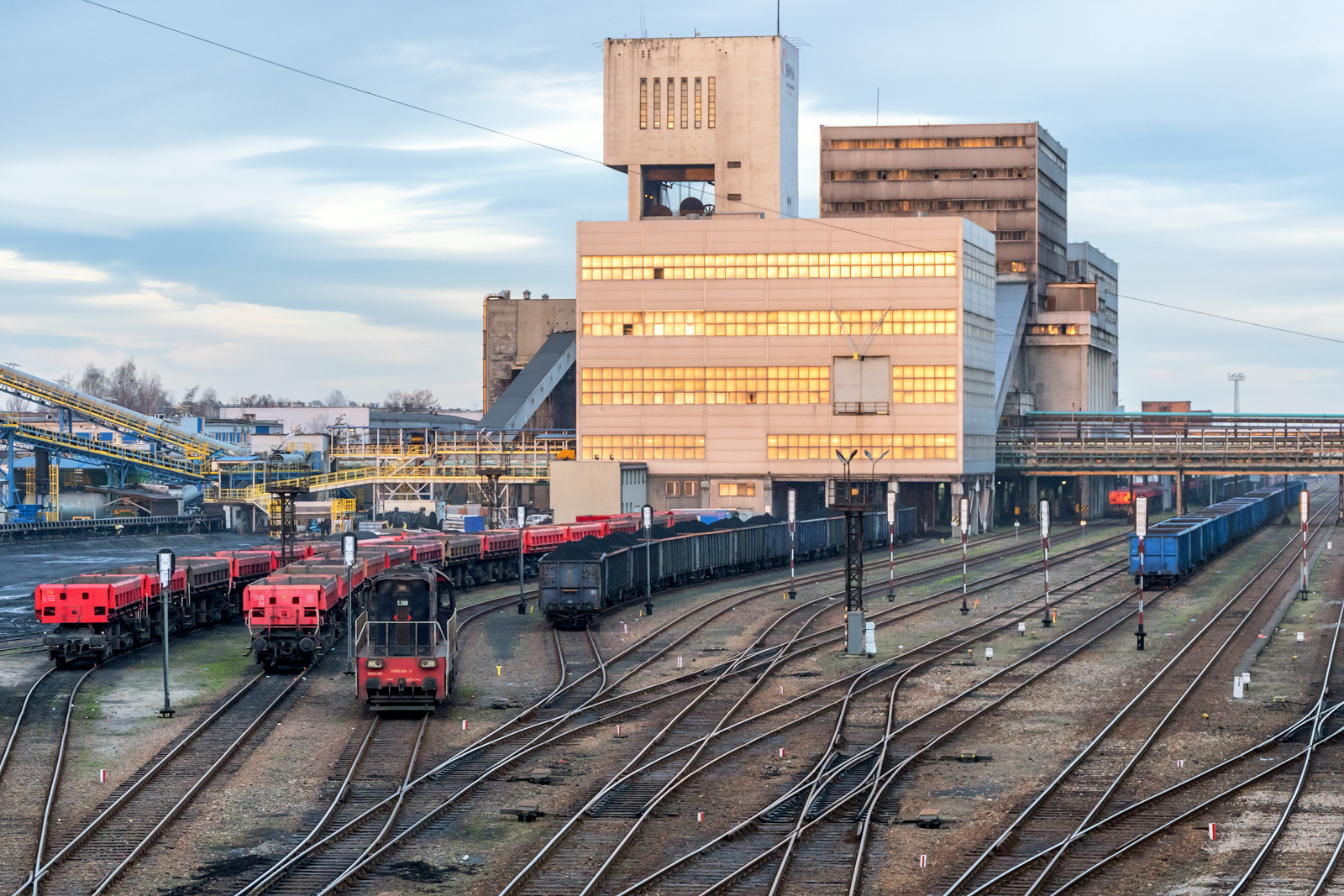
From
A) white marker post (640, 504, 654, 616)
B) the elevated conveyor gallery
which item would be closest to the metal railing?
the elevated conveyor gallery

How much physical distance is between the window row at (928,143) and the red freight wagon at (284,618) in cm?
13333

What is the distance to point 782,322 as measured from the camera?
9756cm

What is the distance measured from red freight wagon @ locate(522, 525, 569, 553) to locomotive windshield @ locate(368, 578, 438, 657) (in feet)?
104

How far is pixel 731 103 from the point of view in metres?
122

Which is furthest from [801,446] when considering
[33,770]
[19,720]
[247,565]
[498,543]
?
[33,770]

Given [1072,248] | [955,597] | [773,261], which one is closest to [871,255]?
[773,261]

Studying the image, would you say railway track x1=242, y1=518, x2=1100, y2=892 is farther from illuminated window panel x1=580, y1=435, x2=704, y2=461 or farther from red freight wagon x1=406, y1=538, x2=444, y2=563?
illuminated window panel x1=580, y1=435, x2=704, y2=461

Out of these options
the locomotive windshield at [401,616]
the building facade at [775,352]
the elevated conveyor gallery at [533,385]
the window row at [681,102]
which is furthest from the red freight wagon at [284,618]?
the window row at [681,102]

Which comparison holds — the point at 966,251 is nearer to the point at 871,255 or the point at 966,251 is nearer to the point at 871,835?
the point at 871,255

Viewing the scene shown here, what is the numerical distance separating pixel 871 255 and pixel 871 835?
250 ft

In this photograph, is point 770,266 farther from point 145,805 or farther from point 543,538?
point 145,805

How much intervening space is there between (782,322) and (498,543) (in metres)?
37.9

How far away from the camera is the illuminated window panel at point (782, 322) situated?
96750 mm

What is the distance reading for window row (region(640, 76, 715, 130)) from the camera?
12212 centimetres
